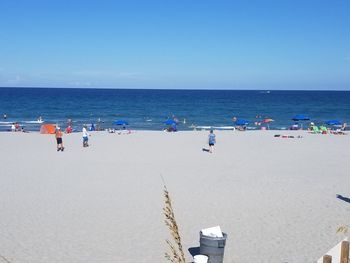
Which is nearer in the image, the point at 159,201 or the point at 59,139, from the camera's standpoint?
the point at 159,201

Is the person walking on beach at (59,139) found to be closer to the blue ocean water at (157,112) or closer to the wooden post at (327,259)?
the blue ocean water at (157,112)

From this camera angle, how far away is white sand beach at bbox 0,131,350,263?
26.8 feet

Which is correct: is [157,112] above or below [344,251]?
below

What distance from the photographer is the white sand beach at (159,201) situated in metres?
8.18

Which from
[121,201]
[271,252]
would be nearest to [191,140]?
[121,201]

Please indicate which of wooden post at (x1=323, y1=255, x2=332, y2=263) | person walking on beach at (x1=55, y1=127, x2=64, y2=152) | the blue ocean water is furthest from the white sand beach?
the blue ocean water

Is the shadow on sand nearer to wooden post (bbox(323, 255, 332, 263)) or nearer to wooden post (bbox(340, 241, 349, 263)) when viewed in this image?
wooden post (bbox(340, 241, 349, 263))

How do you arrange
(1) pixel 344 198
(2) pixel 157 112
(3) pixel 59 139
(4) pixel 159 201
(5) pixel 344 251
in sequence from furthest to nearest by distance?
(2) pixel 157 112 → (3) pixel 59 139 → (1) pixel 344 198 → (4) pixel 159 201 → (5) pixel 344 251

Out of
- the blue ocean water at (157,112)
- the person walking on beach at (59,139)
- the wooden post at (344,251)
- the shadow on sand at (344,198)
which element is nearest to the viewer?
the wooden post at (344,251)

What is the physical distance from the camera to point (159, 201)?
11.6m

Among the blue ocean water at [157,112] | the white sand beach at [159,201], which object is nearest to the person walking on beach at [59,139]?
the white sand beach at [159,201]

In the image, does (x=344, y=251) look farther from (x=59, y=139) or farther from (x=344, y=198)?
(x=59, y=139)

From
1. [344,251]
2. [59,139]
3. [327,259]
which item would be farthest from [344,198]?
[59,139]

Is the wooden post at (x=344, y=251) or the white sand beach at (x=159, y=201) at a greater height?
the wooden post at (x=344, y=251)
